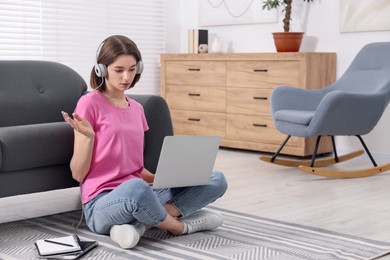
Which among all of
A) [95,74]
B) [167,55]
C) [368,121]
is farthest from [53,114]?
[167,55]

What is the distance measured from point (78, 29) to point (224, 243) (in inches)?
140

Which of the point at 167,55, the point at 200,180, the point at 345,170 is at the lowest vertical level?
the point at 345,170

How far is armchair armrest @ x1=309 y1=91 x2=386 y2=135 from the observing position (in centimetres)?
424

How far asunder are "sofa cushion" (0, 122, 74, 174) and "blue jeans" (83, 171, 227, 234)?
0.96ft

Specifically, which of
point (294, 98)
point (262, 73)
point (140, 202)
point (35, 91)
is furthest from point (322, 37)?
point (140, 202)

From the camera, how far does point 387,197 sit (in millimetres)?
3715

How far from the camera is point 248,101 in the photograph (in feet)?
17.7

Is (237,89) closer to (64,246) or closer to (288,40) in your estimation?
(288,40)

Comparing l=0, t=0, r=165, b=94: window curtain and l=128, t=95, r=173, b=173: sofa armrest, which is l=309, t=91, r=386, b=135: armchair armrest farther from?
l=0, t=0, r=165, b=94: window curtain

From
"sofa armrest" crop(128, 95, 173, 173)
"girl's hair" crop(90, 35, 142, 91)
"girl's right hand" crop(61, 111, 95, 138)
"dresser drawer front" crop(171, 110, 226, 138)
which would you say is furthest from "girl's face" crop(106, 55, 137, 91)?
"dresser drawer front" crop(171, 110, 226, 138)

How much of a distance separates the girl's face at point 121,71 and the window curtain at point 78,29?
9.35ft

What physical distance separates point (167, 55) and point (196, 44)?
28cm

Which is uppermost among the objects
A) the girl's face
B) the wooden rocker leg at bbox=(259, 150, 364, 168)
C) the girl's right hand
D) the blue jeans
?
the girl's face

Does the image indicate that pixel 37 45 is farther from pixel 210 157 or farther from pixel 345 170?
pixel 210 157
